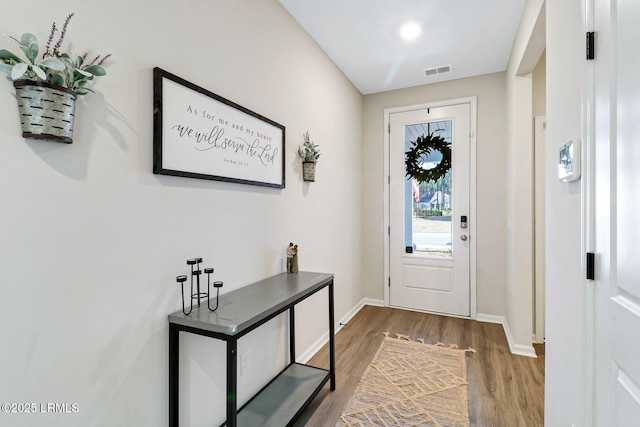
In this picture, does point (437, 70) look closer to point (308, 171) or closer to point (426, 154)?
point (426, 154)

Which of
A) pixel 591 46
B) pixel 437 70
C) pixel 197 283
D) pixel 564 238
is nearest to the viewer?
pixel 591 46

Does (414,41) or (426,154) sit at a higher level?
(414,41)

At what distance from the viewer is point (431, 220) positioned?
11.6 ft

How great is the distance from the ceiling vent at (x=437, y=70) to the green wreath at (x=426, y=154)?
2.12ft

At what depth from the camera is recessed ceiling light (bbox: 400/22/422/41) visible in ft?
7.93

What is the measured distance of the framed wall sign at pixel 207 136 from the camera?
130 centimetres

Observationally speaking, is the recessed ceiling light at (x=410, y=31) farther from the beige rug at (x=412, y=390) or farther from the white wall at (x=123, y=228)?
the beige rug at (x=412, y=390)

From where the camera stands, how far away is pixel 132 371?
1190 mm

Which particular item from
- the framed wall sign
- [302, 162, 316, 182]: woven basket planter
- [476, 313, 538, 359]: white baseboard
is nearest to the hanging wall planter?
[302, 162, 316, 182]: woven basket planter

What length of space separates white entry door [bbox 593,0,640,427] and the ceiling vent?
2304mm

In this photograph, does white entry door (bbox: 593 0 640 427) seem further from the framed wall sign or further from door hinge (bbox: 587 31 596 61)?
the framed wall sign

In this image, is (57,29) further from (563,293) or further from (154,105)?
(563,293)

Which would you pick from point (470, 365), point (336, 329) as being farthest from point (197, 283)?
point (470, 365)

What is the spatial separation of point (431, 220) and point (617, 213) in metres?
2.70
